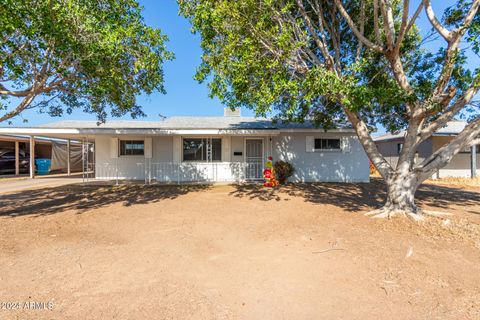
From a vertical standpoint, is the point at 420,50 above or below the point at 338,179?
above

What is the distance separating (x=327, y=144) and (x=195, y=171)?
6.81 metres

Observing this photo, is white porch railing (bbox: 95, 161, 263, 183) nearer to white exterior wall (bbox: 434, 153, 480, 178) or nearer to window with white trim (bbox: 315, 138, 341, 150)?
window with white trim (bbox: 315, 138, 341, 150)

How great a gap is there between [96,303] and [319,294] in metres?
2.49

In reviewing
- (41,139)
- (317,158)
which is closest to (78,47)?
(317,158)

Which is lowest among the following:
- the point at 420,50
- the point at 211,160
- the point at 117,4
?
the point at 211,160

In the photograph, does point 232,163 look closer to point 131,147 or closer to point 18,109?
point 131,147

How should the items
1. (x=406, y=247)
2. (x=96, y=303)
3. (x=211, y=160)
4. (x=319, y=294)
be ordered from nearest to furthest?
(x=96, y=303) < (x=319, y=294) < (x=406, y=247) < (x=211, y=160)

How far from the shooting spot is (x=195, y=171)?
36.3ft

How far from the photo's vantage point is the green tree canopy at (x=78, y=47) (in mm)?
4492

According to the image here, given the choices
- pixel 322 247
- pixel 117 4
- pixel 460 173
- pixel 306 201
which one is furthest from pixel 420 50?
pixel 460 173

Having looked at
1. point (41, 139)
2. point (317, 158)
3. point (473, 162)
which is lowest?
point (473, 162)

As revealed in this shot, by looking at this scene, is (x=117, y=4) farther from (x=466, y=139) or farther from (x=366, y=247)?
(x=466, y=139)

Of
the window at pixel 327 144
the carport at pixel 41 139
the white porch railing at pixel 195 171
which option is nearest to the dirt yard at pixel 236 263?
the white porch railing at pixel 195 171

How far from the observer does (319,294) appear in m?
2.61
